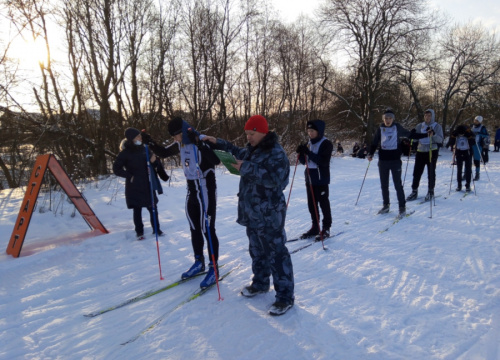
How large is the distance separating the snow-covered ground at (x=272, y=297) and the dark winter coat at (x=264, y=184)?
3.05 ft

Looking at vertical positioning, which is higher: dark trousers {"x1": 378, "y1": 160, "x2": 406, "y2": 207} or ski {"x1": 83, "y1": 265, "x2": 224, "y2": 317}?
dark trousers {"x1": 378, "y1": 160, "x2": 406, "y2": 207}

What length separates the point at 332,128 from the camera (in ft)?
98.9

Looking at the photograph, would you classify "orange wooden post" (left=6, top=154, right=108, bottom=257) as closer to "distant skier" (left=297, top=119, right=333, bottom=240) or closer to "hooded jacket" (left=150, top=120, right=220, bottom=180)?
"hooded jacket" (left=150, top=120, right=220, bottom=180)

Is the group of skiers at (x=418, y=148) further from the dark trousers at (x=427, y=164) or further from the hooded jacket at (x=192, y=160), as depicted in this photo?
the hooded jacket at (x=192, y=160)

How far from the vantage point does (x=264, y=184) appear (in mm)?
2799

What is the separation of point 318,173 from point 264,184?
256 centimetres

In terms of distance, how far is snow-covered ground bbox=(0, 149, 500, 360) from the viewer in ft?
8.29

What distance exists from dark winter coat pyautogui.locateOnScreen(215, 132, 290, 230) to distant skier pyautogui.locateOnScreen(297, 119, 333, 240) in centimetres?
206

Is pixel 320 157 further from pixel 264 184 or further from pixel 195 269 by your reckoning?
pixel 195 269

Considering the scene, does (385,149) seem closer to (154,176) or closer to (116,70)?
(154,176)

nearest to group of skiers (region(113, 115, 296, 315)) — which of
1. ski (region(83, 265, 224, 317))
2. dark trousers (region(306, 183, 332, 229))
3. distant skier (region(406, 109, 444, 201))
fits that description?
ski (region(83, 265, 224, 317))

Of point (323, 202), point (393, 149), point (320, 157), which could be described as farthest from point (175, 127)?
point (393, 149)

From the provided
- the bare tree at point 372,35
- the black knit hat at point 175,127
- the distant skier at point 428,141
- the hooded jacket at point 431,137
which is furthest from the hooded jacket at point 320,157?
the bare tree at point 372,35

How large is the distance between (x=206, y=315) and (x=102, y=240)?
3301mm
